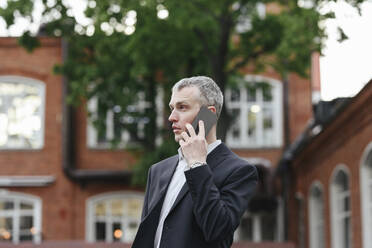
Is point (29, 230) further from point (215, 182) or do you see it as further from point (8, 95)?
point (215, 182)

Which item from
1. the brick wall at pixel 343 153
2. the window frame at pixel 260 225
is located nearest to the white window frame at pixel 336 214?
the brick wall at pixel 343 153

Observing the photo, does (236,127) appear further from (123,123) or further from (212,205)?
(212,205)

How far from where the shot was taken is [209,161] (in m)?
3.47

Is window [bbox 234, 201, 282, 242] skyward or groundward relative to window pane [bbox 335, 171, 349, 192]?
groundward

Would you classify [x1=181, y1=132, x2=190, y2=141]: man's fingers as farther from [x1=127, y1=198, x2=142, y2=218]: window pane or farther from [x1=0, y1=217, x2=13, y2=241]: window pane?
[x1=0, y1=217, x2=13, y2=241]: window pane

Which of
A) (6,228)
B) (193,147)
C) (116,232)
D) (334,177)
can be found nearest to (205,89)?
(193,147)

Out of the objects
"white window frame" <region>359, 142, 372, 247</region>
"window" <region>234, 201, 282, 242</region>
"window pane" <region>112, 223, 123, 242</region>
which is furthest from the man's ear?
"window" <region>234, 201, 282, 242</region>

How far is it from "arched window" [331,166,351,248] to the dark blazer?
1298cm

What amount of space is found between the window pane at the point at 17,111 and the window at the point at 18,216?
158cm

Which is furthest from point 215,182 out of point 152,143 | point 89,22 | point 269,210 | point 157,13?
point 269,210

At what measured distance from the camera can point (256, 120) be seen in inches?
897

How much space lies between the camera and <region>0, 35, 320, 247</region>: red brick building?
22672mm

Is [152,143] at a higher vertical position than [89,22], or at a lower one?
lower

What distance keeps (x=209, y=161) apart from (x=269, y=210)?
1933 centimetres
